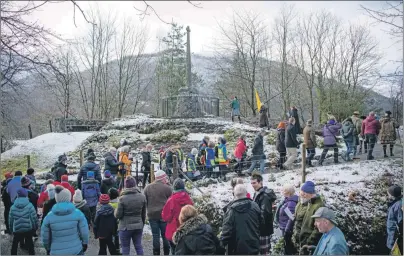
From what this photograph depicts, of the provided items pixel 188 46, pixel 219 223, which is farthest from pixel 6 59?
pixel 188 46

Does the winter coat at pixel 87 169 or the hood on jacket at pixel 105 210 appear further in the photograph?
the winter coat at pixel 87 169

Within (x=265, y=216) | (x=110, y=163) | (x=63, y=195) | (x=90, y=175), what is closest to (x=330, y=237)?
(x=265, y=216)

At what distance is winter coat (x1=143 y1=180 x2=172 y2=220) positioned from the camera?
693 centimetres

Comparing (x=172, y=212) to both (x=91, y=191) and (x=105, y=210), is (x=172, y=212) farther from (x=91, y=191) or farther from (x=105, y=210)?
(x=91, y=191)

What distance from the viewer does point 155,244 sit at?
7.25m

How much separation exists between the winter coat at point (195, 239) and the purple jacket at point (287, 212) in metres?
2.02

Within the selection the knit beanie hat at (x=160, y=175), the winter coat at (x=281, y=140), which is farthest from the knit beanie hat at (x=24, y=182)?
the winter coat at (x=281, y=140)

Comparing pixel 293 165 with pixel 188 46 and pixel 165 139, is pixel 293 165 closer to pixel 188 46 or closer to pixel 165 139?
pixel 165 139

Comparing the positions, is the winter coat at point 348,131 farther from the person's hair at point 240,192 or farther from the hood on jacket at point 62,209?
the hood on jacket at point 62,209

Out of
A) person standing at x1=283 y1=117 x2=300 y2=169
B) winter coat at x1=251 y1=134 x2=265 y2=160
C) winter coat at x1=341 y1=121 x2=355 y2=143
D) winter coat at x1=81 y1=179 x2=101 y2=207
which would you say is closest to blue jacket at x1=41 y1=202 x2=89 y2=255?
winter coat at x1=81 y1=179 x2=101 y2=207

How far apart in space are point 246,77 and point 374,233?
25.6 m

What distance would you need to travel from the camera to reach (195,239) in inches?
175

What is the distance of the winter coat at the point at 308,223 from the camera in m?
5.27

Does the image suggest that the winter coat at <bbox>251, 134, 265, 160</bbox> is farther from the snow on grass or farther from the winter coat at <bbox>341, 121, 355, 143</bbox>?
the snow on grass
